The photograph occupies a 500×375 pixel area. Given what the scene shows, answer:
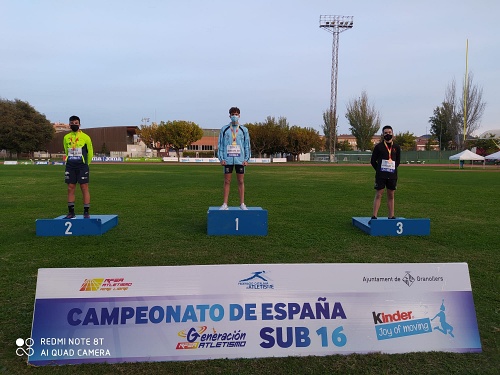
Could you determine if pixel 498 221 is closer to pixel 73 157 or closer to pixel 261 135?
pixel 73 157

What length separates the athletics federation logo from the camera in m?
3.00

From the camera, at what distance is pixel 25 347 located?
309cm

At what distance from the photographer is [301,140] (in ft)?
225

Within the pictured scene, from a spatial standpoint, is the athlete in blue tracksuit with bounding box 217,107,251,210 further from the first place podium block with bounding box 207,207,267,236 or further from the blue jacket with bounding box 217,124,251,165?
the first place podium block with bounding box 207,207,267,236

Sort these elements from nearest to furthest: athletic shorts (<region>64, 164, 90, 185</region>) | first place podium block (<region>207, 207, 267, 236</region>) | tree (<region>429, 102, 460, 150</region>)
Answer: first place podium block (<region>207, 207, 267, 236</region>) → athletic shorts (<region>64, 164, 90, 185</region>) → tree (<region>429, 102, 460, 150</region>)

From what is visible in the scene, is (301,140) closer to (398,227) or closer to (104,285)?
(398,227)

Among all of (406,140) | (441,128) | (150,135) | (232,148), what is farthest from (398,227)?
(406,140)

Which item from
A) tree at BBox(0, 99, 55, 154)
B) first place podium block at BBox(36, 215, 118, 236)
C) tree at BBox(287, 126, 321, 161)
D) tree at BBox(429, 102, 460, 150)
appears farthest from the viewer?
tree at BBox(429, 102, 460, 150)

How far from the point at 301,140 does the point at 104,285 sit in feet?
220

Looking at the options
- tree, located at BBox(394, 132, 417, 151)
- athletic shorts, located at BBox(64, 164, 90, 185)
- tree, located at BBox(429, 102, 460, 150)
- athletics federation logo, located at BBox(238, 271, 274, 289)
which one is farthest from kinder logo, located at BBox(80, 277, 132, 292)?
tree, located at BBox(394, 132, 417, 151)

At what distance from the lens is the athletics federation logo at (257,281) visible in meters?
3.00

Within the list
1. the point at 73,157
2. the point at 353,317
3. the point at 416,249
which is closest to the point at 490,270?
the point at 416,249

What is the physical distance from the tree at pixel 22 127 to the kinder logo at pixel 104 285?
73.3 metres

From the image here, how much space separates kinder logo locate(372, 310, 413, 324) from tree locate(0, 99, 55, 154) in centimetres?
7445
